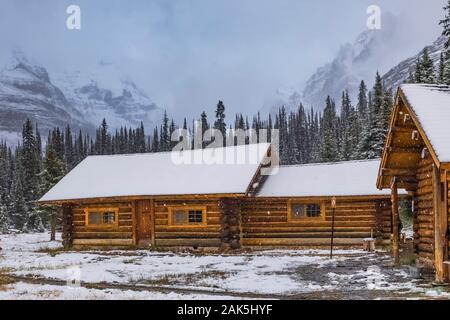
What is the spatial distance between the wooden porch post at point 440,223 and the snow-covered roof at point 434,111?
3.75ft

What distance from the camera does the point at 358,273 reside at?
1862 cm

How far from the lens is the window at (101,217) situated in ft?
103

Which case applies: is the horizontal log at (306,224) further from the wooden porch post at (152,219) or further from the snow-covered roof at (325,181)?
the wooden porch post at (152,219)

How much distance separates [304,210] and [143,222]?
29.4 feet

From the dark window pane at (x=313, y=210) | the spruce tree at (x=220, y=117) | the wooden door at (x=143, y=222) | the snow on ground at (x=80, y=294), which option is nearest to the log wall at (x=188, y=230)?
the wooden door at (x=143, y=222)

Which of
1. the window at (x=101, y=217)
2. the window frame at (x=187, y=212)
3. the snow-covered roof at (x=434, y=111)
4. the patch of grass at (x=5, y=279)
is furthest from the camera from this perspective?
the window at (x=101, y=217)

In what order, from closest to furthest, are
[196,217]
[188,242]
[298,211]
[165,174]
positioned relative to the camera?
[298,211] → [188,242] → [196,217] → [165,174]

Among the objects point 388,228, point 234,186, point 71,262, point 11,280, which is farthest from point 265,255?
point 11,280

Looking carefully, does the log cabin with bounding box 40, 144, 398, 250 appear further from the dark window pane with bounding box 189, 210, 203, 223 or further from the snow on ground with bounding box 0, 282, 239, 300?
the snow on ground with bounding box 0, 282, 239, 300

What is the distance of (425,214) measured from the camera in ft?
59.6

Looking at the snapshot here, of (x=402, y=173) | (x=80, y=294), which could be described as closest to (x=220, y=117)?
(x=402, y=173)

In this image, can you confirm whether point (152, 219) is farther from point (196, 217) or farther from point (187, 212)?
point (196, 217)

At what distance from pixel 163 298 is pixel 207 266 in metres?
8.55

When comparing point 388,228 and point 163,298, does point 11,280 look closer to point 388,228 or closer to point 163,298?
point 163,298
